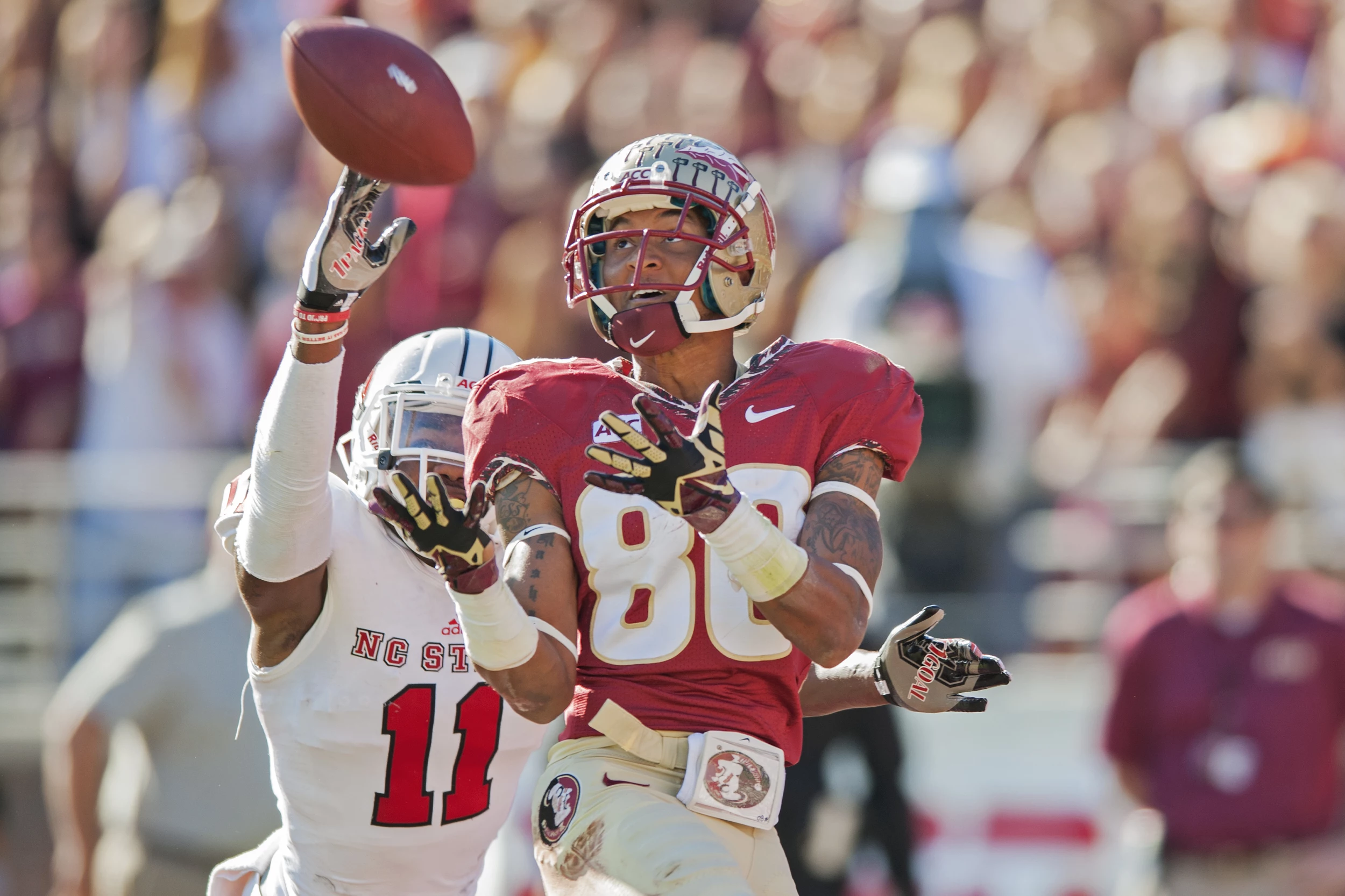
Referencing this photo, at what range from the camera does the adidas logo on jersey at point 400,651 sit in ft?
12.7

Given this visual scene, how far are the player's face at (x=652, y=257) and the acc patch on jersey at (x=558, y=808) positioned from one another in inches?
34.4

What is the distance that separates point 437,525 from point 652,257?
811mm

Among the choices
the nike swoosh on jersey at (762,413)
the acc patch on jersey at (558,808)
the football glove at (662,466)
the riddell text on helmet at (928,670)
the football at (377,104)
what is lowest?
the acc patch on jersey at (558,808)

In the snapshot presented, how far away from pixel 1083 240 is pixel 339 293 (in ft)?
16.2

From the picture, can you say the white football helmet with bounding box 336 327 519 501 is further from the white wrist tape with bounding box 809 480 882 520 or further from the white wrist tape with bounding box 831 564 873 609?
the white wrist tape with bounding box 831 564 873 609

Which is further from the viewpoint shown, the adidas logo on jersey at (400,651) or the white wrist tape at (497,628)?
the adidas logo on jersey at (400,651)

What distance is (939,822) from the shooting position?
7.00m

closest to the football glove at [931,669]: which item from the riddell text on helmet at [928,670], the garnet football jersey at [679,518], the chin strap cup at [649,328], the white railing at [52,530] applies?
the riddell text on helmet at [928,670]

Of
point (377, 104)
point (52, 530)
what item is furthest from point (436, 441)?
point (52, 530)

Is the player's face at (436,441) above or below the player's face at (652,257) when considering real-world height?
below

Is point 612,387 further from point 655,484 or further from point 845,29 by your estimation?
point 845,29

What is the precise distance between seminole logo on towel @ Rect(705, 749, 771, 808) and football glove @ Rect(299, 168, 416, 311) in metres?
1.06

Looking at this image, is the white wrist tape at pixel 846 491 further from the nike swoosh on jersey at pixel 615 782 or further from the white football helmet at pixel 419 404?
the white football helmet at pixel 419 404

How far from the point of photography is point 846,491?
11.1 ft
